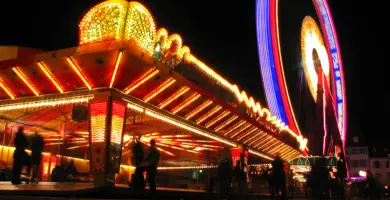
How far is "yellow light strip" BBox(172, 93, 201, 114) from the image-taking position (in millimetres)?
18234

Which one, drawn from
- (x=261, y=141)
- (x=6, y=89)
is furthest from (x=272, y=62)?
(x=6, y=89)

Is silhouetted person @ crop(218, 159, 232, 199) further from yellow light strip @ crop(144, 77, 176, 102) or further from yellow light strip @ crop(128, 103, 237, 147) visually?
yellow light strip @ crop(128, 103, 237, 147)

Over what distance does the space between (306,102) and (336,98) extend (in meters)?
7.83

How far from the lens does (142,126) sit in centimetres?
2231

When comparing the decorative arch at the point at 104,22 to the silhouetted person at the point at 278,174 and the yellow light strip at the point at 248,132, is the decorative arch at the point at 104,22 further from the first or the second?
the yellow light strip at the point at 248,132

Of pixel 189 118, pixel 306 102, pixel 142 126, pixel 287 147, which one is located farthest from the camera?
pixel 306 102

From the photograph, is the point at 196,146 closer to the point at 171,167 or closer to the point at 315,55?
the point at 171,167

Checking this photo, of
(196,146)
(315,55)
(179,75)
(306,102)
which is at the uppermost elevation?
(315,55)

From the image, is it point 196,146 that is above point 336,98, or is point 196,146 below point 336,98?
below

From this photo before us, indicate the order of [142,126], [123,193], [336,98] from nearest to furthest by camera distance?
[123,193]
[142,126]
[336,98]

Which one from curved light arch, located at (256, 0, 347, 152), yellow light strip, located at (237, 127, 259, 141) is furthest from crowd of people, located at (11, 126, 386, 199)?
curved light arch, located at (256, 0, 347, 152)

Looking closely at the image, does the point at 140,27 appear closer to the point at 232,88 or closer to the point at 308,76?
the point at 232,88

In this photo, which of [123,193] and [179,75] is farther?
[179,75]

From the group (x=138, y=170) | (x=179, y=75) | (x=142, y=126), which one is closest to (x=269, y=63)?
(x=142, y=126)
